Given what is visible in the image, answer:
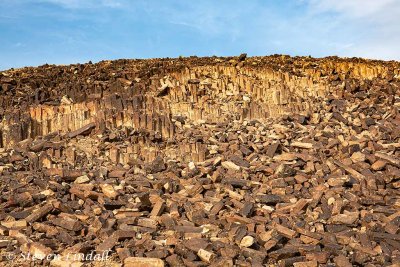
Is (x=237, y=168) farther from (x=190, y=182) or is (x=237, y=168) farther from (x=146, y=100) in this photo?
(x=146, y=100)

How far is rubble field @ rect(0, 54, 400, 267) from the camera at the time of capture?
6891 mm

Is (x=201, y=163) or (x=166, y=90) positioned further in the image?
(x=166, y=90)

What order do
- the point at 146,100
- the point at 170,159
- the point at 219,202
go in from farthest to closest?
the point at 146,100
the point at 170,159
the point at 219,202

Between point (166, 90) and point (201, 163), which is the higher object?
point (166, 90)

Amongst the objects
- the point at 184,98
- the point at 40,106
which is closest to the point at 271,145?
the point at 184,98

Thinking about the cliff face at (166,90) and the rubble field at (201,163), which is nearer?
the rubble field at (201,163)

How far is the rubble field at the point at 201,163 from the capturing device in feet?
22.6

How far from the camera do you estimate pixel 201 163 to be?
10.7m

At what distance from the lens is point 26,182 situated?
902 centimetres

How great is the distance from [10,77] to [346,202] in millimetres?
11998

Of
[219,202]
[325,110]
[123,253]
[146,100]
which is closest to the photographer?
[123,253]

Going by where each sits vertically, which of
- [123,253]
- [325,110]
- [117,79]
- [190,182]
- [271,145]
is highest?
[117,79]

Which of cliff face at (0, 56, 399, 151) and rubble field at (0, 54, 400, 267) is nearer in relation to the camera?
rubble field at (0, 54, 400, 267)

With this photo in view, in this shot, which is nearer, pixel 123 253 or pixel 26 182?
pixel 123 253
